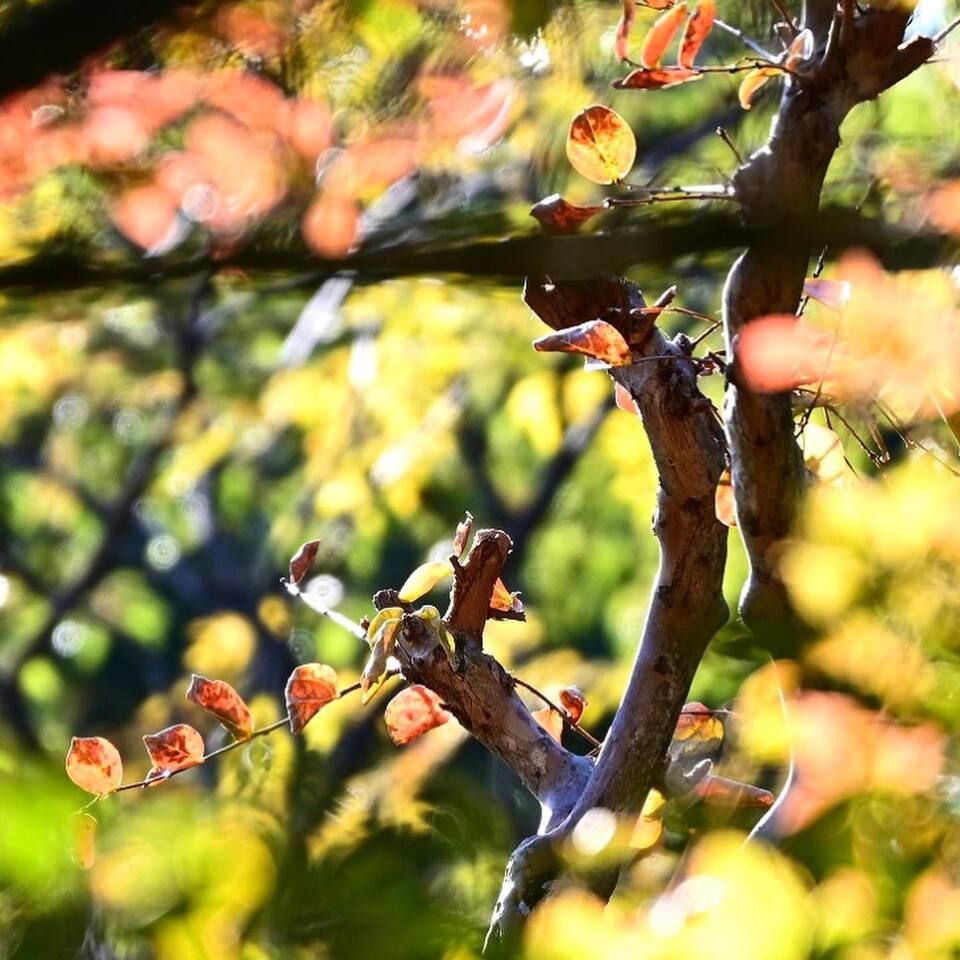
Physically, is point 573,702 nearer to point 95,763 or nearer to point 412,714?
point 412,714

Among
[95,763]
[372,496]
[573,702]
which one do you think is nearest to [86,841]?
[95,763]

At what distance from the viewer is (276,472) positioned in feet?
13.2

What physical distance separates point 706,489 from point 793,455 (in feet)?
0.33

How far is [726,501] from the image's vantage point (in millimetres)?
1138

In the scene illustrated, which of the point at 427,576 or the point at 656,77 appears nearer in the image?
the point at 656,77

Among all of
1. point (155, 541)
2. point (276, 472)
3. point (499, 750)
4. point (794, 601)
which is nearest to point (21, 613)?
point (155, 541)

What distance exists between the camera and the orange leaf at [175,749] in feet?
4.23

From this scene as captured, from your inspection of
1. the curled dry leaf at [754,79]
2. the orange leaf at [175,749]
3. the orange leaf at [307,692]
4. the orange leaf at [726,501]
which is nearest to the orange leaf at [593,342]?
the orange leaf at [726,501]

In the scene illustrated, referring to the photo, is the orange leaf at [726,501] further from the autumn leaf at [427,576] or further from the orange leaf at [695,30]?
the orange leaf at [695,30]

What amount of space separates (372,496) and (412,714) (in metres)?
1.97

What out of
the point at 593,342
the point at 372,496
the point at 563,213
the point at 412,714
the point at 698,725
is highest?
the point at 563,213

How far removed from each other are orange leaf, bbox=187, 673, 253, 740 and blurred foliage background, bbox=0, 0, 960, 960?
111 mm

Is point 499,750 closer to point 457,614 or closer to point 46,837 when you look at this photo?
point 457,614

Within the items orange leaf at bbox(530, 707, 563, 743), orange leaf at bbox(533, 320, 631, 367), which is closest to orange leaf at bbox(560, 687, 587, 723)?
orange leaf at bbox(530, 707, 563, 743)
